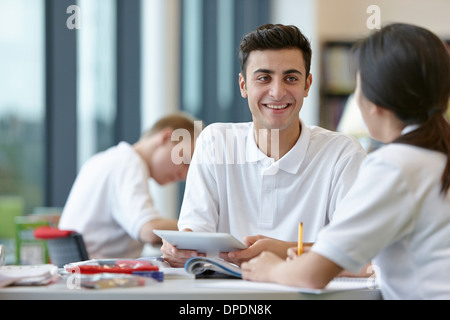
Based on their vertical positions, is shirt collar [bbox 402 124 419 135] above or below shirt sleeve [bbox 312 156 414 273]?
above

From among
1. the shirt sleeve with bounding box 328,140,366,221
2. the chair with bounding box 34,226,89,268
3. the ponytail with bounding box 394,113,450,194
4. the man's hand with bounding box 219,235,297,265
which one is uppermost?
the ponytail with bounding box 394,113,450,194

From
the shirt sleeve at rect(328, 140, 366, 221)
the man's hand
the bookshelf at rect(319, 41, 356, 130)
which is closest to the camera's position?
the man's hand

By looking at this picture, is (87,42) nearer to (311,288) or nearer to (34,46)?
(34,46)

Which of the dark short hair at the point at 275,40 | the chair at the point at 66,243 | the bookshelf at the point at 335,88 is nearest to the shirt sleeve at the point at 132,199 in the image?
the chair at the point at 66,243

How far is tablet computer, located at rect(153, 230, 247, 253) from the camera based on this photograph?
1559mm

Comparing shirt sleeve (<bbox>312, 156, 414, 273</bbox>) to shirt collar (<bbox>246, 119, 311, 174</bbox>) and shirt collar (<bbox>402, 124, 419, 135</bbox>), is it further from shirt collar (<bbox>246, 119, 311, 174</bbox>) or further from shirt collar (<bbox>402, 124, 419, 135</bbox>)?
shirt collar (<bbox>246, 119, 311, 174</bbox>)

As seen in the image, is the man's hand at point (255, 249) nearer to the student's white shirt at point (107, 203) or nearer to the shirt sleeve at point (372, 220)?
the shirt sleeve at point (372, 220)

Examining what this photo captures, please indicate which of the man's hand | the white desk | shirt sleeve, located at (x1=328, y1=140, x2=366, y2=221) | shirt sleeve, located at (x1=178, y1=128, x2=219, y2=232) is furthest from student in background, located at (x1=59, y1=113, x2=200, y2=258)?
the white desk

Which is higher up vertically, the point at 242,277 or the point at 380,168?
the point at 380,168

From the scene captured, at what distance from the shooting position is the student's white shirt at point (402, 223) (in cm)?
131

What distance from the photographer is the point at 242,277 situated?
5.00 ft

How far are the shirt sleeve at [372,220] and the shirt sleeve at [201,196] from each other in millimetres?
786

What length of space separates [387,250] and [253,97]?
888 millimetres
